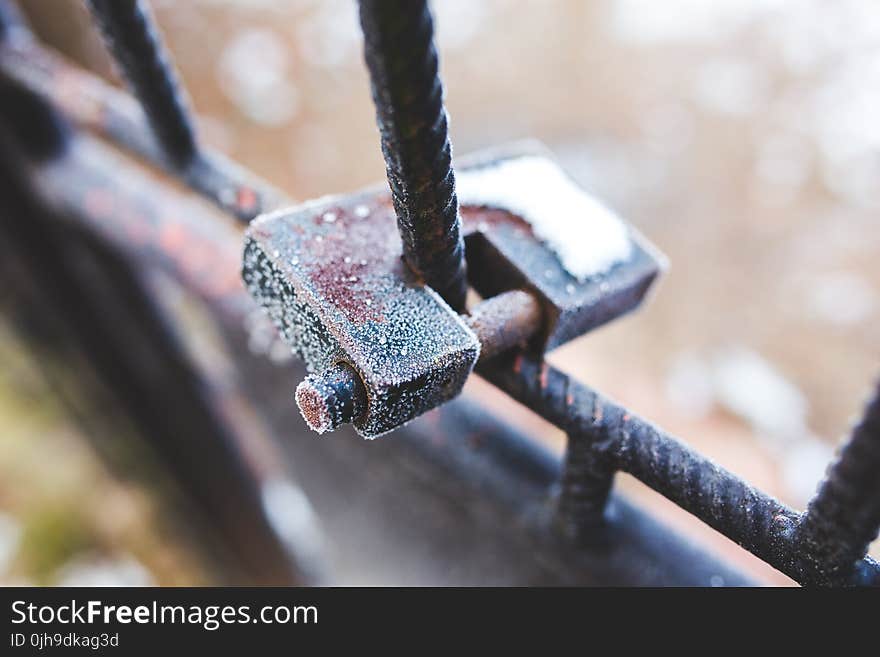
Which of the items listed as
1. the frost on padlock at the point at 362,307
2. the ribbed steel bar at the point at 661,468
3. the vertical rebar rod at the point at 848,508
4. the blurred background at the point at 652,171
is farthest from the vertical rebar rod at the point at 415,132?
the blurred background at the point at 652,171

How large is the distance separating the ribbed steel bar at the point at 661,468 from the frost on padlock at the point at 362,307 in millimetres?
114

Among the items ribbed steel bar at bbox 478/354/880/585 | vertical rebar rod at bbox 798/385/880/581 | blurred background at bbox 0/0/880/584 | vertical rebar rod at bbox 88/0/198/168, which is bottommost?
blurred background at bbox 0/0/880/584

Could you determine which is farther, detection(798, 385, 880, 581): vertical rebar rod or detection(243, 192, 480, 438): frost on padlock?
detection(243, 192, 480, 438): frost on padlock

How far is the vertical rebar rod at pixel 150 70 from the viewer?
871mm

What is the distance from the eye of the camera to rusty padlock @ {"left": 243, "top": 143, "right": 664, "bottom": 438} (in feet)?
2.11

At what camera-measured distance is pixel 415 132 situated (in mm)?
536

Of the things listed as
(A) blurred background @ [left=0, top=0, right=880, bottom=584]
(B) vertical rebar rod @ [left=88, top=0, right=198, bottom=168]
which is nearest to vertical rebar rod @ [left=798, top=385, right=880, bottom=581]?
(B) vertical rebar rod @ [left=88, top=0, right=198, bottom=168]

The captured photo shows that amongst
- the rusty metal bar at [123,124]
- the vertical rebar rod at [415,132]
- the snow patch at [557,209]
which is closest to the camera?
the vertical rebar rod at [415,132]

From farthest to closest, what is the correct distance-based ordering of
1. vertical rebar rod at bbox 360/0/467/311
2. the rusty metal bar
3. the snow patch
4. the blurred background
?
the blurred background
the rusty metal bar
the snow patch
vertical rebar rod at bbox 360/0/467/311

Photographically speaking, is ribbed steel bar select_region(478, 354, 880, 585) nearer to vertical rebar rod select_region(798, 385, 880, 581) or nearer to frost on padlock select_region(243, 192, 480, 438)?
vertical rebar rod select_region(798, 385, 880, 581)

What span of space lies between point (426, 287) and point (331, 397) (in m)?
0.17

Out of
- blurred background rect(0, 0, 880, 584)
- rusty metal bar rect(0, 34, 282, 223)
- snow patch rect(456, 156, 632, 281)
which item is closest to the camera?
snow patch rect(456, 156, 632, 281)

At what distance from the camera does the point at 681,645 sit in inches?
28.7

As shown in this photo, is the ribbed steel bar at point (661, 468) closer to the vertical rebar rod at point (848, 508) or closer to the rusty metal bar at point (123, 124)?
the vertical rebar rod at point (848, 508)
